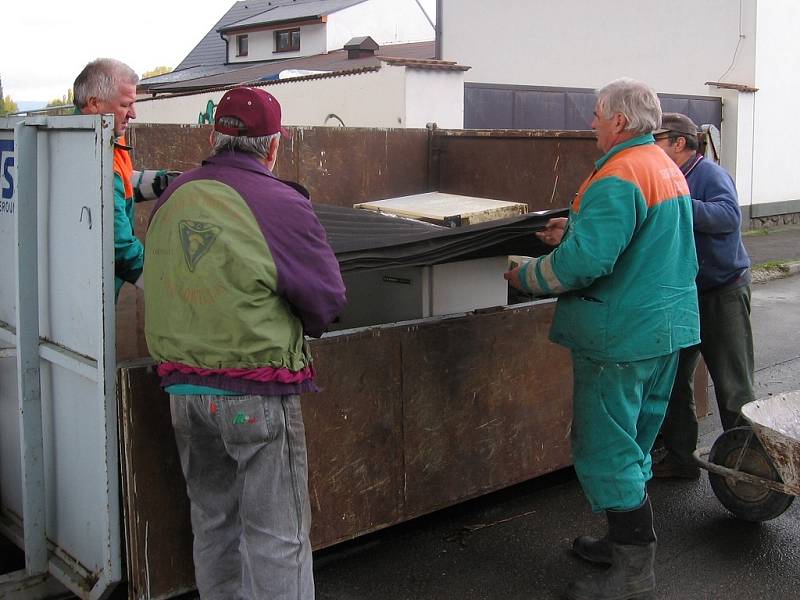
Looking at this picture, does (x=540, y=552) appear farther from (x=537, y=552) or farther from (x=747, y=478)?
(x=747, y=478)

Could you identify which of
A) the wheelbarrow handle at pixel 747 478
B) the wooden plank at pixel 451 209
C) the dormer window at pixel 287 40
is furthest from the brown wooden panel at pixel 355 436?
the dormer window at pixel 287 40

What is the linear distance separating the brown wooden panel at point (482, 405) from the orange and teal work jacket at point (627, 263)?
1.89 feet

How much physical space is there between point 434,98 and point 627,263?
826cm

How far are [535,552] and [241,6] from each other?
3948 centimetres

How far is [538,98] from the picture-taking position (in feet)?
39.8

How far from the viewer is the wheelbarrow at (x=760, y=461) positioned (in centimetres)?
316

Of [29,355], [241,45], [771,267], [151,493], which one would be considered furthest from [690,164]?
[241,45]

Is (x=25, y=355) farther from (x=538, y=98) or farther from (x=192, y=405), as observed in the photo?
(x=538, y=98)

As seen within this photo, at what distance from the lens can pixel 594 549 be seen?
3449 millimetres

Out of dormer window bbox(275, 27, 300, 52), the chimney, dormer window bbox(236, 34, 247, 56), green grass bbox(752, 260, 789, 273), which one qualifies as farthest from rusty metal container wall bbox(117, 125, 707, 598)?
dormer window bbox(236, 34, 247, 56)

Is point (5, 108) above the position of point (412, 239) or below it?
above

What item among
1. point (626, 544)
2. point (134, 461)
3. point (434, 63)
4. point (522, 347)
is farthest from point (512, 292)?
point (434, 63)

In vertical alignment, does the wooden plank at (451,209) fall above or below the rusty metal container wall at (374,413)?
above

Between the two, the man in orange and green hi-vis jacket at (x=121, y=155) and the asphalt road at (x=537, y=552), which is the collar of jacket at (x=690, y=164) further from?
the man in orange and green hi-vis jacket at (x=121, y=155)
